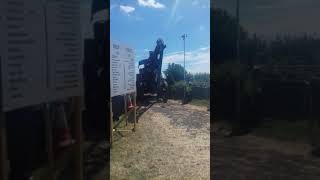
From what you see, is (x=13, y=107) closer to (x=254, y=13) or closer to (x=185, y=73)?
(x=254, y=13)

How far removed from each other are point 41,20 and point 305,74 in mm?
1342

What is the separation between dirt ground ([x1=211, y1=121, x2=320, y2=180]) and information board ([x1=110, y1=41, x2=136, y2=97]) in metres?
1.04

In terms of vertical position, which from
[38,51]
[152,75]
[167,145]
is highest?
[38,51]

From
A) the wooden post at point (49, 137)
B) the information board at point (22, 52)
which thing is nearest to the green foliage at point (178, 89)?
the wooden post at point (49, 137)

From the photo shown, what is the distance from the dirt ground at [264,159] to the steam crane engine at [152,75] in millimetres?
943

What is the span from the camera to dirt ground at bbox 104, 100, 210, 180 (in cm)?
349

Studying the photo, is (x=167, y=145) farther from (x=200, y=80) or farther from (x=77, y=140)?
(x=77, y=140)

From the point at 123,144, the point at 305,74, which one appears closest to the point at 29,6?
the point at 305,74

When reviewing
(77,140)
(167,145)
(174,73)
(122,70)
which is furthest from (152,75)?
(77,140)

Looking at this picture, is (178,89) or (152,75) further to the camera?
(152,75)

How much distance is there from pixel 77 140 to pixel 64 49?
1.47 feet

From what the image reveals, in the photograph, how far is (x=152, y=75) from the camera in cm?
378

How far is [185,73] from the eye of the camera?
335 centimetres

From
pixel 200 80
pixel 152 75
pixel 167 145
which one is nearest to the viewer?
pixel 200 80
